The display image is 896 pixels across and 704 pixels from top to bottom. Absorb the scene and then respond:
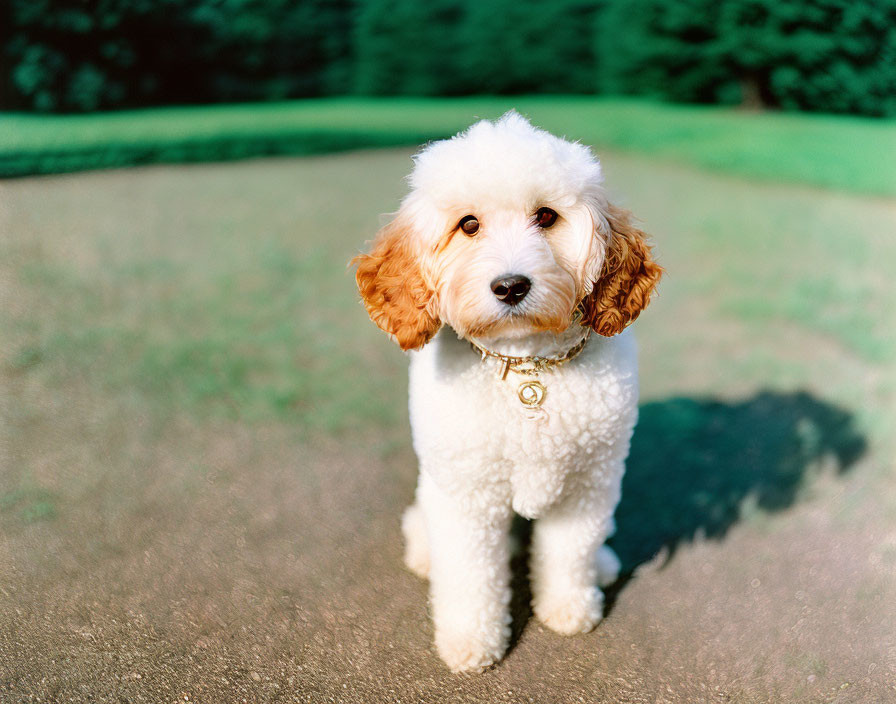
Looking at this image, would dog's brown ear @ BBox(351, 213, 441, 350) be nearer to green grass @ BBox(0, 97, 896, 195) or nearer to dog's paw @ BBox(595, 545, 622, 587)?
dog's paw @ BBox(595, 545, 622, 587)

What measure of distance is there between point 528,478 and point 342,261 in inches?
191

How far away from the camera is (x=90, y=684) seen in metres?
2.25

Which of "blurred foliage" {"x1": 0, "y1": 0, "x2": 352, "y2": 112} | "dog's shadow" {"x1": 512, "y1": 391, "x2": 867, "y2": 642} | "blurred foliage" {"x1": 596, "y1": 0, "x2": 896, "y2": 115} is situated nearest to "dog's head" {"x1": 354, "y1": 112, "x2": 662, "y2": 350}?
"dog's shadow" {"x1": 512, "y1": 391, "x2": 867, "y2": 642}

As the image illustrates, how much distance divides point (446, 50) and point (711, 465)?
11585 mm

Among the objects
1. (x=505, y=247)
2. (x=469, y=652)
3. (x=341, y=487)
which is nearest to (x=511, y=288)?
(x=505, y=247)

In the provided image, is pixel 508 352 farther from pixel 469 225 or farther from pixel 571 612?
pixel 571 612

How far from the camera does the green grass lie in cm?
855

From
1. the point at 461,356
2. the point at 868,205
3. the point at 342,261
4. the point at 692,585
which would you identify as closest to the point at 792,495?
the point at 692,585

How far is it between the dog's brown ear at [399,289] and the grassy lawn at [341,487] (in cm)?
25

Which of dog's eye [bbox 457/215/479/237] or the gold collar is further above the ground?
dog's eye [bbox 457/215/479/237]

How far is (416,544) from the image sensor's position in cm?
275

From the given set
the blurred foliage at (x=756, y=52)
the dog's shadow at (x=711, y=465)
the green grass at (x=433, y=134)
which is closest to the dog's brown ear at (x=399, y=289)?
the dog's shadow at (x=711, y=465)

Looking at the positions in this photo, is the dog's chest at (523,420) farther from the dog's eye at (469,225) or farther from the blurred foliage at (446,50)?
the blurred foliage at (446,50)

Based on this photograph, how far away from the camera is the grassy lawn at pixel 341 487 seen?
2.34 metres
